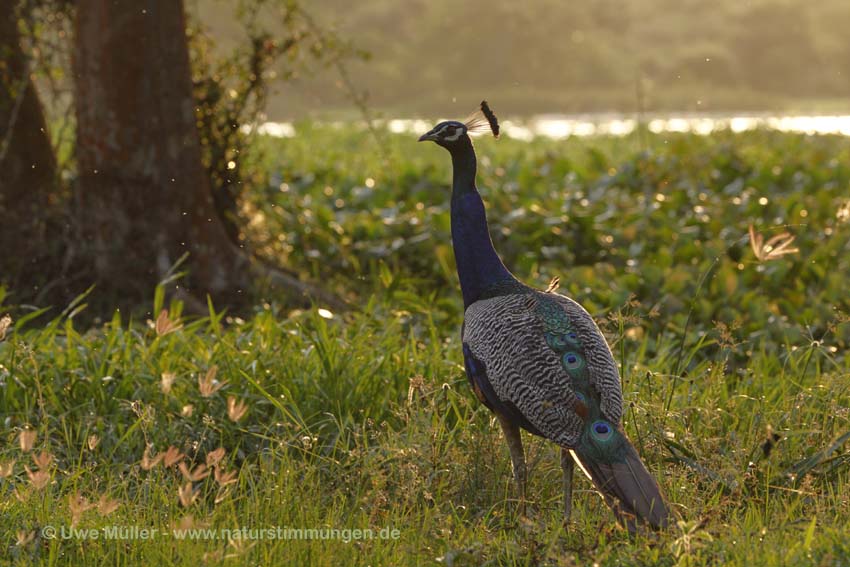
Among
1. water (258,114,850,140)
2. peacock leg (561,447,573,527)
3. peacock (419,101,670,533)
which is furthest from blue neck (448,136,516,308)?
water (258,114,850,140)

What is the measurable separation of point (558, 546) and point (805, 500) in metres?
1.17

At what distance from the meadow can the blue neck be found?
470 millimetres

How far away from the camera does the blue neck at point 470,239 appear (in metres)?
4.21

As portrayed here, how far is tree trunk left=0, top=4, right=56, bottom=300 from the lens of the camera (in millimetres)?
6938

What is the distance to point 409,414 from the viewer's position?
4.71 m

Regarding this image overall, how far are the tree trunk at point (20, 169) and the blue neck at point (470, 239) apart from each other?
3586 mm

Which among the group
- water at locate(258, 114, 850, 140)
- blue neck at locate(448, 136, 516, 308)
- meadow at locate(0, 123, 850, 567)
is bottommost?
water at locate(258, 114, 850, 140)

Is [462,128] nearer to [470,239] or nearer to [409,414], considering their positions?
[470,239]

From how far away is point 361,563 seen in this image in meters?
3.43

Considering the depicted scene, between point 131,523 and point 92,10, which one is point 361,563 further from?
point 92,10

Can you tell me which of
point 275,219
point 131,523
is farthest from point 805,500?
point 275,219

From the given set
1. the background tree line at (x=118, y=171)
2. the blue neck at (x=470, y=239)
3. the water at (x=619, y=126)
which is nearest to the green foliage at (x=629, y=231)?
the background tree line at (x=118, y=171)

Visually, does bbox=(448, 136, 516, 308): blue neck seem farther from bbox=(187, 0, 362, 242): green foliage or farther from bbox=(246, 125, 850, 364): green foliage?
bbox=(187, 0, 362, 242): green foliage

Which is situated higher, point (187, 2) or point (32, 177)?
point (187, 2)
